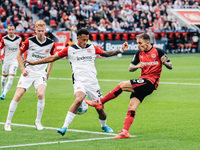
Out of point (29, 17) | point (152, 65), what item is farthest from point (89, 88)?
point (29, 17)

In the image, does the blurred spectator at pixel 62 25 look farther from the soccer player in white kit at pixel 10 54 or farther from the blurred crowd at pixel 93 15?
the soccer player in white kit at pixel 10 54

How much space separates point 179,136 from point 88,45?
2.58m

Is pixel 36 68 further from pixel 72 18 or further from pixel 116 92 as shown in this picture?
pixel 72 18

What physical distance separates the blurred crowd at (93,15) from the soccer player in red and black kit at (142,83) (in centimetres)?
2625

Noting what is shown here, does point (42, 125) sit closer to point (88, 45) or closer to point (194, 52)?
point (88, 45)

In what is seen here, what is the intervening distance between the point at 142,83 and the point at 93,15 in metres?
32.7

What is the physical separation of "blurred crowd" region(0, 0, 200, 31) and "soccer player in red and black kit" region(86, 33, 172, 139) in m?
26.2

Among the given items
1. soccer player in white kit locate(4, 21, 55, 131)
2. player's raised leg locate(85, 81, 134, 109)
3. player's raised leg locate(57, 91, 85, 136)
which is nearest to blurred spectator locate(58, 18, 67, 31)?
soccer player in white kit locate(4, 21, 55, 131)

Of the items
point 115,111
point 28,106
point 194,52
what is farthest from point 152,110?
point 194,52

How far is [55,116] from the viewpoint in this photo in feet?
38.9

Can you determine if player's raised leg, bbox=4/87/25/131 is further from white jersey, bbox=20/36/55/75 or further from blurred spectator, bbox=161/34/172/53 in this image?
blurred spectator, bbox=161/34/172/53

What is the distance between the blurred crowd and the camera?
35.7 meters

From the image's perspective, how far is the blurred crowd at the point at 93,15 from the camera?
117 feet

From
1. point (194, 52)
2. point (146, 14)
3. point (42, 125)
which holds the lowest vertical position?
point (194, 52)
